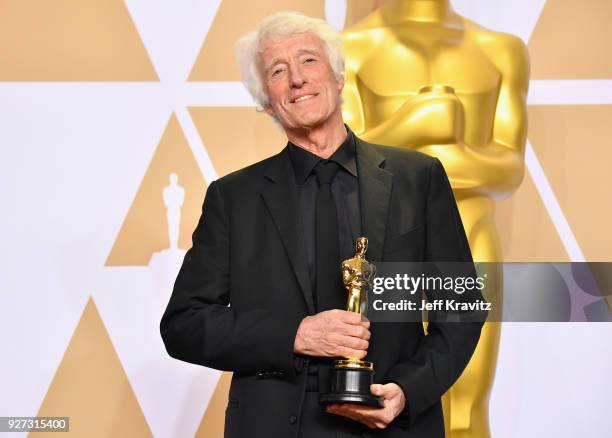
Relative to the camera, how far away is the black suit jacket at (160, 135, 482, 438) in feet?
5.16

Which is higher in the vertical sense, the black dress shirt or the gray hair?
the gray hair

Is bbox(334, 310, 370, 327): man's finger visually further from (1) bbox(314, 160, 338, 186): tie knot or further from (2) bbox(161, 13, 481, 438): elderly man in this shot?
(1) bbox(314, 160, 338, 186): tie knot

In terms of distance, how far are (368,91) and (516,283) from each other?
747mm

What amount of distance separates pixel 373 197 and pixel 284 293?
218 mm

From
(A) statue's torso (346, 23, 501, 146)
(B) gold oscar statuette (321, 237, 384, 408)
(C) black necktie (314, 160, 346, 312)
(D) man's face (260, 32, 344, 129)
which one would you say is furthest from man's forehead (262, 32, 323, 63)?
(A) statue's torso (346, 23, 501, 146)

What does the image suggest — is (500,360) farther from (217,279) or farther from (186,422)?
(217,279)

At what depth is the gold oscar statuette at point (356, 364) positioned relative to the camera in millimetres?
1449

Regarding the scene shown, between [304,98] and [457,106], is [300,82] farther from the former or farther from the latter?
[457,106]

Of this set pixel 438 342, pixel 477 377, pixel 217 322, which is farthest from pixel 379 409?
pixel 477 377

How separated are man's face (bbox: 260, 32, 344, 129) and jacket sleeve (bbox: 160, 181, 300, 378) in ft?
0.62

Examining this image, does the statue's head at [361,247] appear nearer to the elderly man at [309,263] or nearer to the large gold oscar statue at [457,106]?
the elderly man at [309,263]

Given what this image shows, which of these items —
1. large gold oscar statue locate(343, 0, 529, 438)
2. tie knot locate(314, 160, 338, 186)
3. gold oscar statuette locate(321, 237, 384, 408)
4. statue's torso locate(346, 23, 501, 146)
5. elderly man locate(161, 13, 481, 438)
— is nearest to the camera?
gold oscar statuette locate(321, 237, 384, 408)

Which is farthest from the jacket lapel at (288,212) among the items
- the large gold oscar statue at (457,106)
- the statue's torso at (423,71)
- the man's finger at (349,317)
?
the statue's torso at (423,71)

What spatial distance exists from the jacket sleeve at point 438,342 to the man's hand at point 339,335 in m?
0.10
